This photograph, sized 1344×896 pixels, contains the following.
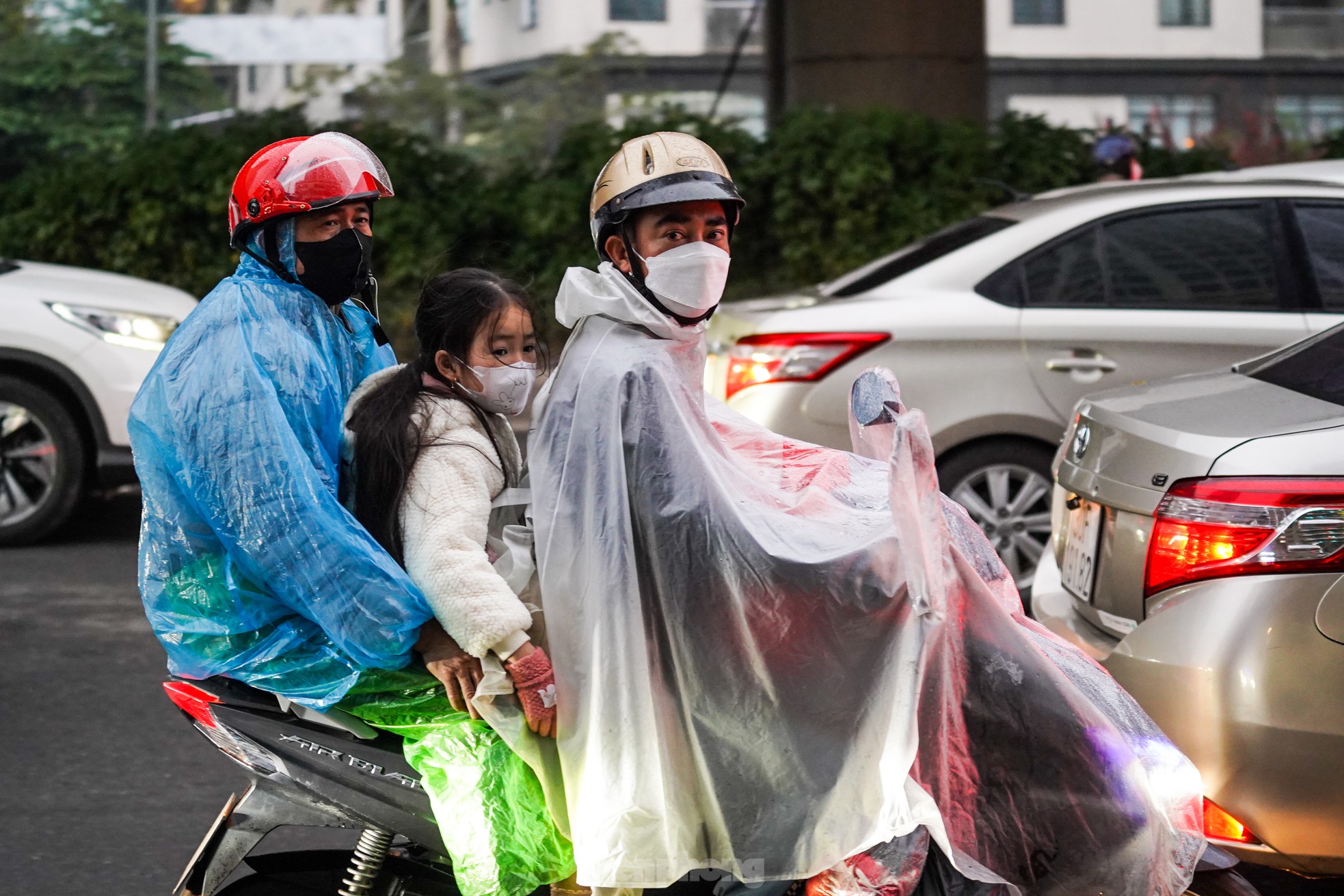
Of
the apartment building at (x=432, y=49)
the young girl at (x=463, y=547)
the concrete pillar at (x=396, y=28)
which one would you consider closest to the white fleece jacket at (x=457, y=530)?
the young girl at (x=463, y=547)

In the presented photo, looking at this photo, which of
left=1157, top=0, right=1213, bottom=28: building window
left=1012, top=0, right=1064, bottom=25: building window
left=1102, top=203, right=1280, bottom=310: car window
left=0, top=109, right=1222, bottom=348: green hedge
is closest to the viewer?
left=1102, top=203, right=1280, bottom=310: car window

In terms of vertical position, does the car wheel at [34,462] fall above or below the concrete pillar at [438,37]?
below

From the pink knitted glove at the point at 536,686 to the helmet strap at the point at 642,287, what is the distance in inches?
23.1

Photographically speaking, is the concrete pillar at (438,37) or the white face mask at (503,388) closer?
the white face mask at (503,388)

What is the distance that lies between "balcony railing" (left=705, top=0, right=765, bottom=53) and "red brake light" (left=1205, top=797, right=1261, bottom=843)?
13333 millimetres

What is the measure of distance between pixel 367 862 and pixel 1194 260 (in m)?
4.53

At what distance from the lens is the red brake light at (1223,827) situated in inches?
123

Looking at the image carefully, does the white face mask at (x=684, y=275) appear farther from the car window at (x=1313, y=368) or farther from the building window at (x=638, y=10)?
the building window at (x=638, y=10)

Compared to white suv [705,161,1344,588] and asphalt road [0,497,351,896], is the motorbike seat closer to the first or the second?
asphalt road [0,497,351,896]

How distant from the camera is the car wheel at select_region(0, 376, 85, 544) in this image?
7.50 meters

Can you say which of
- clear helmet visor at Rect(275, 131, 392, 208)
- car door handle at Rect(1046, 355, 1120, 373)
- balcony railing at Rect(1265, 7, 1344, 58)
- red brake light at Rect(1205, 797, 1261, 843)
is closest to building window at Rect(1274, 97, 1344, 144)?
balcony railing at Rect(1265, 7, 1344, 58)

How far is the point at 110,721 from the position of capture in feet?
16.6

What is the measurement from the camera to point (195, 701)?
2684 millimetres

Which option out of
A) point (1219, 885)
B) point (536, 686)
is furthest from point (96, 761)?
point (1219, 885)
